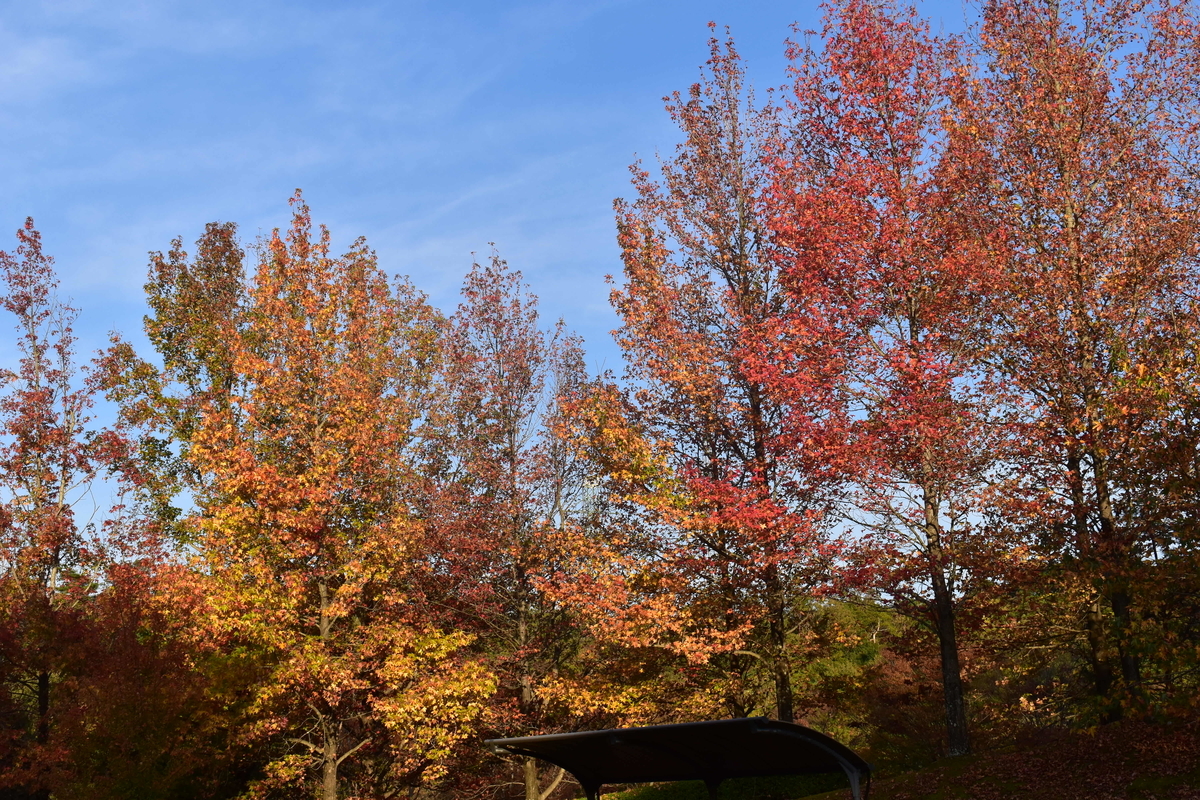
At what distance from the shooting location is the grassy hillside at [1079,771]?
1478 centimetres

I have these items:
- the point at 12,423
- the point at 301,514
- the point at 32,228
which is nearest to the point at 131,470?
the point at 12,423

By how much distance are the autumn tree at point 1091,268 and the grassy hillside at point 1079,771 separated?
1.10 m

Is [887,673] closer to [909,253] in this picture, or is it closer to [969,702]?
[969,702]

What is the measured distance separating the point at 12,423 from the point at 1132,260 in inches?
1212

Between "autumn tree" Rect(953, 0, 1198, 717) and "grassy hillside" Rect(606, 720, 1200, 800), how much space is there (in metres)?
1.10

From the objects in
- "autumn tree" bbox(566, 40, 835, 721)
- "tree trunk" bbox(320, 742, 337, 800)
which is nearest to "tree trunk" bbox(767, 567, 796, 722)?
"autumn tree" bbox(566, 40, 835, 721)

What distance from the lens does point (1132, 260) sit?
17672mm

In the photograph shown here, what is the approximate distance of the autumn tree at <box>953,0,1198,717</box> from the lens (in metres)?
15.9

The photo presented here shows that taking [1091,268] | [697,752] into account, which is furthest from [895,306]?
[697,752]

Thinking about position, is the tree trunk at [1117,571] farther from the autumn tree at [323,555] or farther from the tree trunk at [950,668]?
the autumn tree at [323,555]

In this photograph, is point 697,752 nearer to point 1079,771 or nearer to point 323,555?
point 1079,771

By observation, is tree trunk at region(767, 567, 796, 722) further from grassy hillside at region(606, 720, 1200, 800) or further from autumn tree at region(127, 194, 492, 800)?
autumn tree at region(127, 194, 492, 800)

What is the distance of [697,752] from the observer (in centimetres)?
1156

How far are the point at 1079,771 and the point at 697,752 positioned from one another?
8.85 metres
